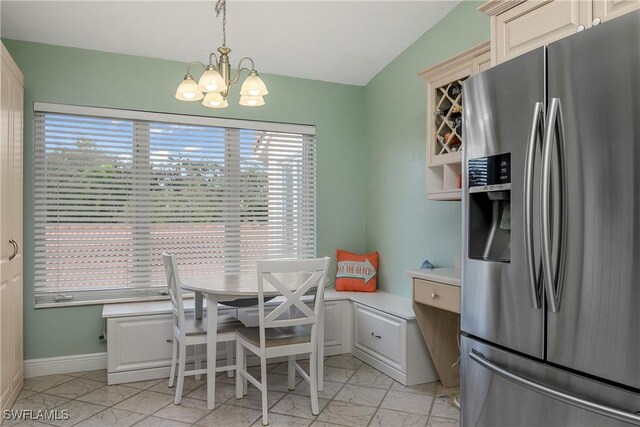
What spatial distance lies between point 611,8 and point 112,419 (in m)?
3.20

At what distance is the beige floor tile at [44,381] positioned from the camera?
10.2 feet

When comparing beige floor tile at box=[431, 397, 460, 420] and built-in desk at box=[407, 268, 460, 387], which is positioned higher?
built-in desk at box=[407, 268, 460, 387]

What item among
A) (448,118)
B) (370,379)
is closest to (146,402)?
(370,379)

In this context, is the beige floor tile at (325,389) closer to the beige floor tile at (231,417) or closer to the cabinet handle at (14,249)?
the beige floor tile at (231,417)

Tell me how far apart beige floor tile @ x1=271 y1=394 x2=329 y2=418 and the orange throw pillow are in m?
1.30

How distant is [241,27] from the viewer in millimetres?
3418

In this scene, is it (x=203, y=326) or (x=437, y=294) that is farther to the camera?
(x=203, y=326)

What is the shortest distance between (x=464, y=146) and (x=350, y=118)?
262cm

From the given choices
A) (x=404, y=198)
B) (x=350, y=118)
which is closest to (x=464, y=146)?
(x=404, y=198)

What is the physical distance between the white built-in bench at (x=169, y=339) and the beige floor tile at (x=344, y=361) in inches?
3.2

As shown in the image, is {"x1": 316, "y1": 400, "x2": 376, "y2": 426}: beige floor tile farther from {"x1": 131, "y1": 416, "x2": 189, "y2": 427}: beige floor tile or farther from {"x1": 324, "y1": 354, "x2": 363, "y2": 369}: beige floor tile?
{"x1": 131, "y1": 416, "x2": 189, "y2": 427}: beige floor tile

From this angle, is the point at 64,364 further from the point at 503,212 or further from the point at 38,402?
the point at 503,212

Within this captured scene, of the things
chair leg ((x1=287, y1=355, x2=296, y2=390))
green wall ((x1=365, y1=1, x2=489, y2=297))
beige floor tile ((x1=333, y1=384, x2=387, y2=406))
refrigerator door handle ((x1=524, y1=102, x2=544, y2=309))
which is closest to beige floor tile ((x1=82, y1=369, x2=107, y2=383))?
chair leg ((x1=287, y1=355, x2=296, y2=390))

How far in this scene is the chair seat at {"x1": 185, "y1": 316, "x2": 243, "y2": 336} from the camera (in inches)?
114
